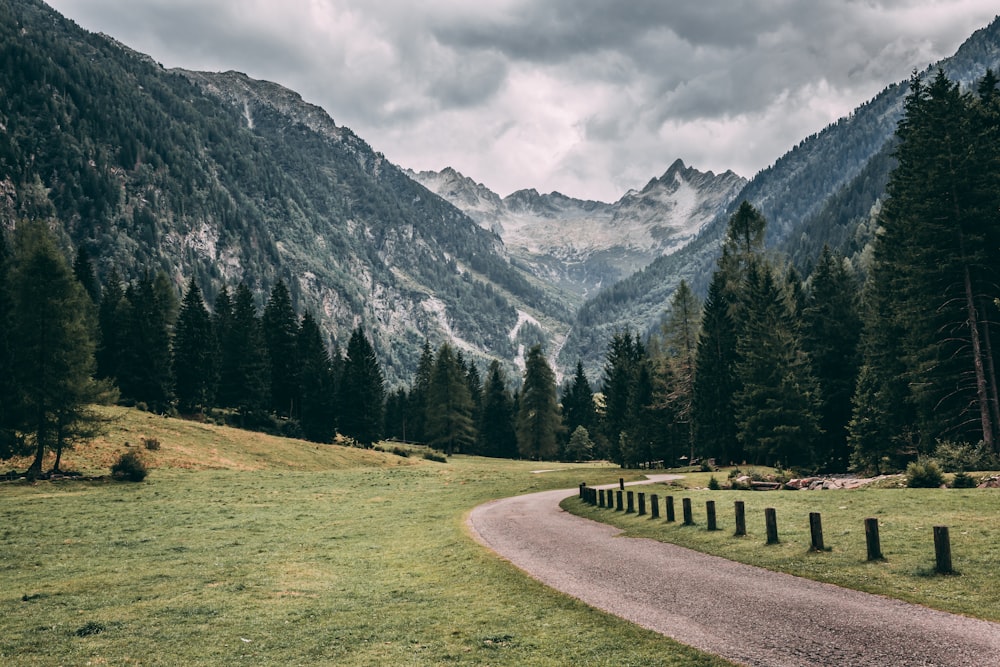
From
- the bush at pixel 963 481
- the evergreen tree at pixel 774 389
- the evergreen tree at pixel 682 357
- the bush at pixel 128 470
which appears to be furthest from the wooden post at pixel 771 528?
the evergreen tree at pixel 682 357

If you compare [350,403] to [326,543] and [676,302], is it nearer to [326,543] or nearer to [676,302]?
[676,302]

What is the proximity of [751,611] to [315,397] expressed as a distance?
269ft

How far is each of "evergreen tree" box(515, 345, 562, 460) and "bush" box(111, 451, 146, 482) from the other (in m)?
69.0

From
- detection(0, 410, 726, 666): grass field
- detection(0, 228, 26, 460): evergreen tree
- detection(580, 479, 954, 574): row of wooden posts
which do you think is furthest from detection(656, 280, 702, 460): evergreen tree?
detection(0, 228, 26, 460): evergreen tree

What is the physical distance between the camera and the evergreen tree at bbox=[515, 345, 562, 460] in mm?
107500

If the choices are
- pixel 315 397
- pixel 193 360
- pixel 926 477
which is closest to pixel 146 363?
pixel 193 360

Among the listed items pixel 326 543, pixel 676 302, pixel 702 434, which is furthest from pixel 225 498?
pixel 676 302

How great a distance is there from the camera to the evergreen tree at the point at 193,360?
267 feet

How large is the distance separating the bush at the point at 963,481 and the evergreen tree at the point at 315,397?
75.4 meters

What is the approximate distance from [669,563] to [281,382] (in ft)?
277

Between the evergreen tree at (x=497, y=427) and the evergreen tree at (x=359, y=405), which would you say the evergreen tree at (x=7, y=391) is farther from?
the evergreen tree at (x=497, y=427)

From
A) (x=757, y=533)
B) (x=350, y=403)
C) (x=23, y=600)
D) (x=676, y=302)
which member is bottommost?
→ (x=23, y=600)

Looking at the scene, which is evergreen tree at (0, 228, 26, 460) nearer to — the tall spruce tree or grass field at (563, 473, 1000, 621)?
grass field at (563, 473, 1000, 621)

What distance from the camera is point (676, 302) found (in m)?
69.7
